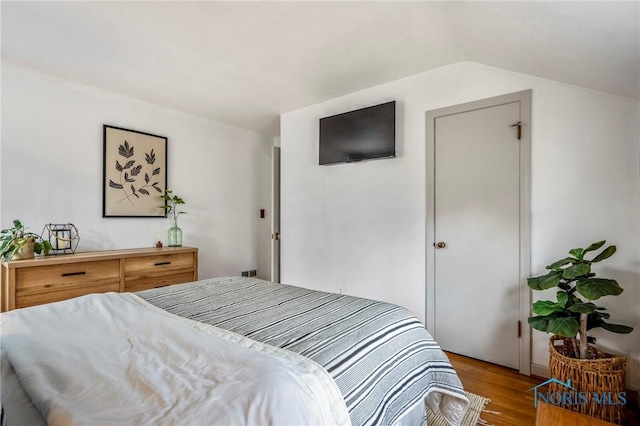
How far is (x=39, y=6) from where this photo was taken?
187 cm

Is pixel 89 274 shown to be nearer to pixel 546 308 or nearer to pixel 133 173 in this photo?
pixel 133 173

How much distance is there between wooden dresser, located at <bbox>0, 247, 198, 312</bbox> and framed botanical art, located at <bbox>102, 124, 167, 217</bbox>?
23.1 inches

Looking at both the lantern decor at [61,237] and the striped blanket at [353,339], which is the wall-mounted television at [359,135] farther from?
the lantern decor at [61,237]

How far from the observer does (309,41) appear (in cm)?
224

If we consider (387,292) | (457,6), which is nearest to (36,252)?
(387,292)

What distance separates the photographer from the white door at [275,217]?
403 cm

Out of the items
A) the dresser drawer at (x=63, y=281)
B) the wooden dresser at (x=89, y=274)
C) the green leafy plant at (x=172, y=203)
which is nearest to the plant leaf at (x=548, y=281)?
the wooden dresser at (x=89, y=274)

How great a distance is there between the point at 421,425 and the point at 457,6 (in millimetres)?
2233

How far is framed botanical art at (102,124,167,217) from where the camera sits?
10.4 feet

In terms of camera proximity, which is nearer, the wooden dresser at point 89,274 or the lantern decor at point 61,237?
the wooden dresser at point 89,274

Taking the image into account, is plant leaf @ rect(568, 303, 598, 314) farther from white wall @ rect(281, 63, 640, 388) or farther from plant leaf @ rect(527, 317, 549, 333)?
white wall @ rect(281, 63, 640, 388)

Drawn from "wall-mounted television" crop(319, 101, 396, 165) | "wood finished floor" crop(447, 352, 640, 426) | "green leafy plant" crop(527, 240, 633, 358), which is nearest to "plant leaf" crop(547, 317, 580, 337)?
"green leafy plant" crop(527, 240, 633, 358)

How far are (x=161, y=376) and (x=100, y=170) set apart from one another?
2.99 m

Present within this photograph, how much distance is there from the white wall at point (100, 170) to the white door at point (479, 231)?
9.13 feet
